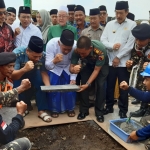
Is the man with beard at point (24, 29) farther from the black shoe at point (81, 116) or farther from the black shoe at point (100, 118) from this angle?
the black shoe at point (100, 118)

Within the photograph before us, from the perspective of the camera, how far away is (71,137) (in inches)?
132

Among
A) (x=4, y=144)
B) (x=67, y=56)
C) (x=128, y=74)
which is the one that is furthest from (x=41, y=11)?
(x=4, y=144)

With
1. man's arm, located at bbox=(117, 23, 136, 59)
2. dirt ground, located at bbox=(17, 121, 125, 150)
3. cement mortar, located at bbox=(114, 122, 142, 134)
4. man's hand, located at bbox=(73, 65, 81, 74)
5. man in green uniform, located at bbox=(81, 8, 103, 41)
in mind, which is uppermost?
man in green uniform, located at bbox=(81, 8, 103, 41)

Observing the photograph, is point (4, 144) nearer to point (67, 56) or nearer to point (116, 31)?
point (67, 56)

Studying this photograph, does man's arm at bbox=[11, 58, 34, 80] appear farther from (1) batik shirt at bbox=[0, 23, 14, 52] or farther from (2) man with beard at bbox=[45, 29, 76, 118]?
(1) batik shirt at bbox=[0, 23, 14, 52]

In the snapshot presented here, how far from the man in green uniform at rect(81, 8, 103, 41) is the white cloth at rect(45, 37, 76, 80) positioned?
24.2 inches

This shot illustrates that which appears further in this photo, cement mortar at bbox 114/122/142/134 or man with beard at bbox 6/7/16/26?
man with beard at bbox 6/7/16/26

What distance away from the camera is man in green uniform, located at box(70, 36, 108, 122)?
11.8 feet

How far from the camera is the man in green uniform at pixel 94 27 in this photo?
4238 millimetres

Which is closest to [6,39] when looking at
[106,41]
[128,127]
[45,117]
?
[45,117]

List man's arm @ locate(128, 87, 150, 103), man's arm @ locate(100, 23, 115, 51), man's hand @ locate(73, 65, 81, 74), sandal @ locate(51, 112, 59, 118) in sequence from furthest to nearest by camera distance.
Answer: sandal @ locate(51, 112, 59, 118) < man's arm @ locate(100, 23, 115, 51) < man's hand @ locate(73, 65, 81, 74) < man's arm @ locate(128, 87, 150, 103)

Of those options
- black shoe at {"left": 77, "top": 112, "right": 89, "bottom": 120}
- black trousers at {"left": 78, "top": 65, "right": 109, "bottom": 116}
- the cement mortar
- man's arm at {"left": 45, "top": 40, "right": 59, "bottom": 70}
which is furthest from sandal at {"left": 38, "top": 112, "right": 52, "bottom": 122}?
the cement mortar

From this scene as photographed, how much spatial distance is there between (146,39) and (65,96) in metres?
1.63

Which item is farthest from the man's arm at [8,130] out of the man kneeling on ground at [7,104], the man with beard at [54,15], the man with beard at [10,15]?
the man with beard at [10,15]
